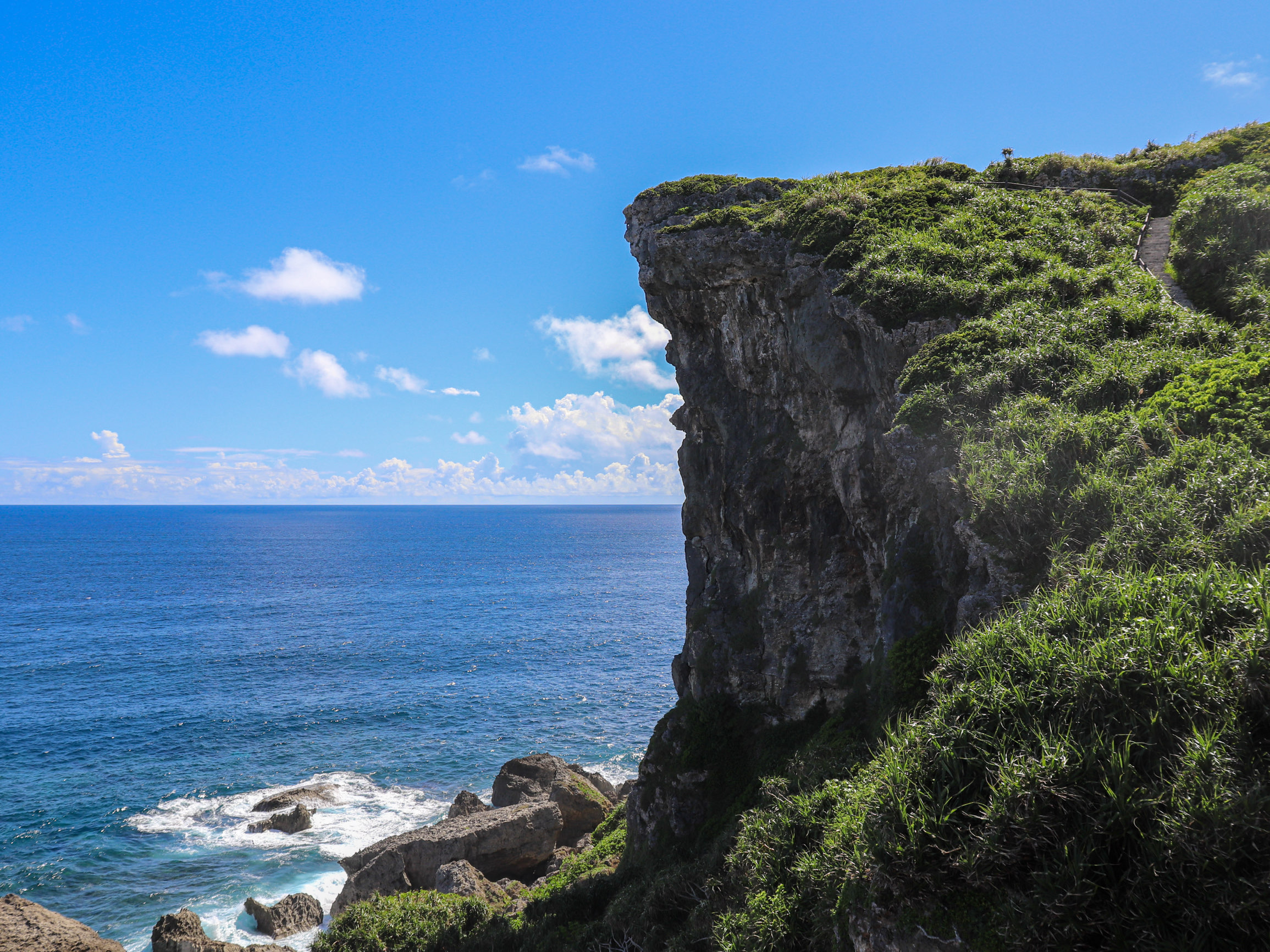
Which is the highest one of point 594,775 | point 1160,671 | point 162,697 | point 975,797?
point 1160,671

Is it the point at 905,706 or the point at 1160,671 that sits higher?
the point at 1160,671

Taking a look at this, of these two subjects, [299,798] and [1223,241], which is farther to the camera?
[299,798]

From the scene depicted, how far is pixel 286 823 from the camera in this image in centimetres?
3875

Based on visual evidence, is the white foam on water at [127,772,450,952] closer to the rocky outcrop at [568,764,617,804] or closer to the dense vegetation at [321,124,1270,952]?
the rocky outcrop at [568,764,617,804]

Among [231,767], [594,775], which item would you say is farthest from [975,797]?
[231,767]

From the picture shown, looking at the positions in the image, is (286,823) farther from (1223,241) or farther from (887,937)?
(1223,241)

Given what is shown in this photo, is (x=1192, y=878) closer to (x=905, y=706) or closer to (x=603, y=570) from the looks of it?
(x=905, y=706)

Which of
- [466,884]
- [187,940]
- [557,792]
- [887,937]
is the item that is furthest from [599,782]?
[887,937]

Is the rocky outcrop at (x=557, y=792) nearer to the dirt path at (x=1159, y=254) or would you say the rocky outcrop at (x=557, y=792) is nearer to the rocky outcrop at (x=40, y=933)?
the rocky outcrop at (x=40, y=933)

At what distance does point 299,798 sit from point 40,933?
58.6 feet

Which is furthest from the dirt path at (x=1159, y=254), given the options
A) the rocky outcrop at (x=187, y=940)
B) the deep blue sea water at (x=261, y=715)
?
the deep blue sea water at (x=261, y=715)

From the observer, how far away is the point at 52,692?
185 feet

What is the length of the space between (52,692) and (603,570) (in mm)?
93546

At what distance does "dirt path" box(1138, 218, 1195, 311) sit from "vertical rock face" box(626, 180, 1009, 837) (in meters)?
7.95
